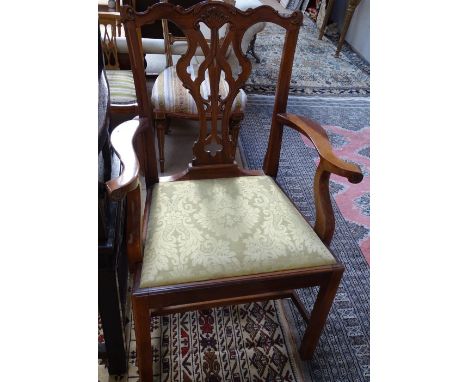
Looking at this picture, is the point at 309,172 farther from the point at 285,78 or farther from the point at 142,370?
the point at 142,370

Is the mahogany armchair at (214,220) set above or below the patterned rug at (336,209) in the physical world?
above

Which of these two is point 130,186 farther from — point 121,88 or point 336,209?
point 336,209

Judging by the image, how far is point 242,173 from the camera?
4.17 ft

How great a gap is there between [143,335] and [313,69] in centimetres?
331

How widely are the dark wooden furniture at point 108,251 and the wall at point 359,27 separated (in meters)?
3.72

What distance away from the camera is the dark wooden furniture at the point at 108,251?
0.85 metres

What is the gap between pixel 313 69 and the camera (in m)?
3.68

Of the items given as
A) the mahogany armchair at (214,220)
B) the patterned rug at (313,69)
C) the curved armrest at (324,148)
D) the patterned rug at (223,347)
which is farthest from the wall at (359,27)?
the patterned rug at (223,347)

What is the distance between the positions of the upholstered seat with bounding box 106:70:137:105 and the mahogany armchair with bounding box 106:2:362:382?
0.66m

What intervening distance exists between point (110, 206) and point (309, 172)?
146cm

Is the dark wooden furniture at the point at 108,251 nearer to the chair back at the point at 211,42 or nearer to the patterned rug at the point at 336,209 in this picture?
the chair back at the point at 211,42

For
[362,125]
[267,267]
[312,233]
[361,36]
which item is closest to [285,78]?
[312,233]

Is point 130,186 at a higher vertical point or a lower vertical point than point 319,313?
higher

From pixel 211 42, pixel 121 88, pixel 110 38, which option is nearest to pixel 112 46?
pixel 110 38
